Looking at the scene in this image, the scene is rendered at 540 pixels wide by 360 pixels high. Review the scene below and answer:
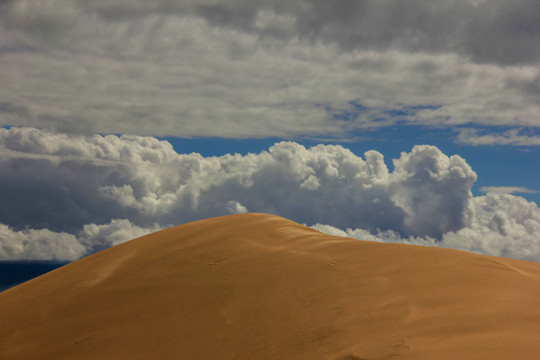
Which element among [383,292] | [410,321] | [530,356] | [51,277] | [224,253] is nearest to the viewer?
[530,356]

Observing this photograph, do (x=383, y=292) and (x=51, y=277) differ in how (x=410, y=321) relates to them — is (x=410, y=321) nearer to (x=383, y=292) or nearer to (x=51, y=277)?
(x=383, y=292)

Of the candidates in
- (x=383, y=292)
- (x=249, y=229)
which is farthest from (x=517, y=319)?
(x=249, y=229)

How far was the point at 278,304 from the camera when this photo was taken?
476 inches

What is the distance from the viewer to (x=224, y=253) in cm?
1644

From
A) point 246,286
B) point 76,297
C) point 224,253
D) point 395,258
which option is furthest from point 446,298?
point 76,297

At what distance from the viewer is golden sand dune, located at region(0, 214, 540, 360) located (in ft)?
29.2

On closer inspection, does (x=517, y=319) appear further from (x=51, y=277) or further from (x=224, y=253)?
(x=51, y=277)

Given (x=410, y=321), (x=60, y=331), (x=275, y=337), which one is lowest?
(x=60, y=331)

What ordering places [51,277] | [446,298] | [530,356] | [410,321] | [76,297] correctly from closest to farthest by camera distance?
[530,356] → [410,321] → [446,298] → [76,297] → [51,277]

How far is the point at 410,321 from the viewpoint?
9.45 meters

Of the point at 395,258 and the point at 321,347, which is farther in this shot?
the point at 395,258

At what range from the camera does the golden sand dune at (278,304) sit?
891 cm

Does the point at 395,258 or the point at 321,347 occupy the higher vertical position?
the point at 395,258

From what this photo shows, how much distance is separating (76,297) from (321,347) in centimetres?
958
